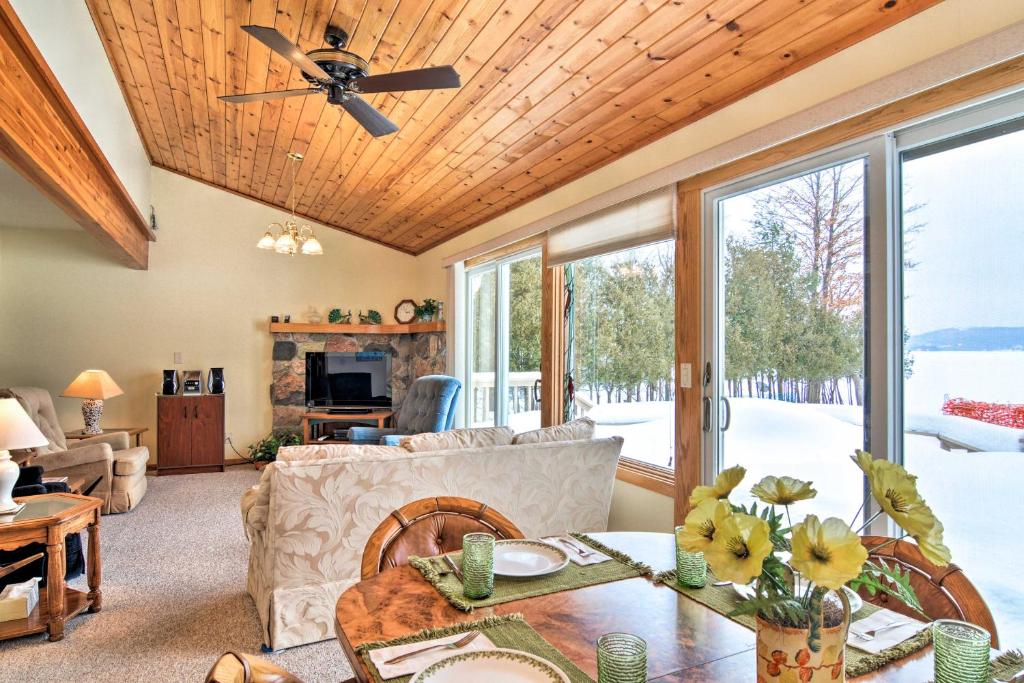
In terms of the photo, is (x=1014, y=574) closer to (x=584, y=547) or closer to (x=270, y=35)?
(x=584, y=547)

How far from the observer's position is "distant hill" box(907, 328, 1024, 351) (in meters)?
1.89

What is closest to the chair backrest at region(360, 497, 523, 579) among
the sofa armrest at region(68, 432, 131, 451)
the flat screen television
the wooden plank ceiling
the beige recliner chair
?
the wooden plank ceiling

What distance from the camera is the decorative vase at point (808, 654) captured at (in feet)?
2.55

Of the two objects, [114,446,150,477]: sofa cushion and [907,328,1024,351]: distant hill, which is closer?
[907,328,1024,351]: distant hill

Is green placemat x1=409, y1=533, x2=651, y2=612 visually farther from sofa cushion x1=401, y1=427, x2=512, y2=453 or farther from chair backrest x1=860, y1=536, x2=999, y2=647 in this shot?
sofa cushion x1=401, y1=427, x2=512, y2=453

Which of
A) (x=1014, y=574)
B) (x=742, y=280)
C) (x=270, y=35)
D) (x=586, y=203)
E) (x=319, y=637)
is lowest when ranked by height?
(x=319, y=637)

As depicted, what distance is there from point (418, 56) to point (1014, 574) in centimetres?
317

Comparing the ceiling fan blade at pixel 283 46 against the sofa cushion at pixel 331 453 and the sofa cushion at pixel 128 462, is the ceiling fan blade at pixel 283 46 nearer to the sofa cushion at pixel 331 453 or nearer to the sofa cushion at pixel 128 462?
the sofa cushion at pixel 331 453

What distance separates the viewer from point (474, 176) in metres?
4.40

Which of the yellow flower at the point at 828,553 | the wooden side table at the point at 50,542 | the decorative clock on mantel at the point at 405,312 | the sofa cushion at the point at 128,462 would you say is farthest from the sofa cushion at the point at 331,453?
the decorative clock on mantel at the point at 405,312

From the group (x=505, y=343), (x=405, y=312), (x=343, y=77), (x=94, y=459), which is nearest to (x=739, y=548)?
(x=343, y=77)

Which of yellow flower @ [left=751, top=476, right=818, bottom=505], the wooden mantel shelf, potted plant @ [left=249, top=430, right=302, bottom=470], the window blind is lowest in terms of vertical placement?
potted plant @ [left=249, top=430, right=302, bottom=470]

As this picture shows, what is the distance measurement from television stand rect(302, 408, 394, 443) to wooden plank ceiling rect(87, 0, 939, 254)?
2.41 metres

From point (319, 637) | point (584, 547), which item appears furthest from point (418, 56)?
point (319, 637)
